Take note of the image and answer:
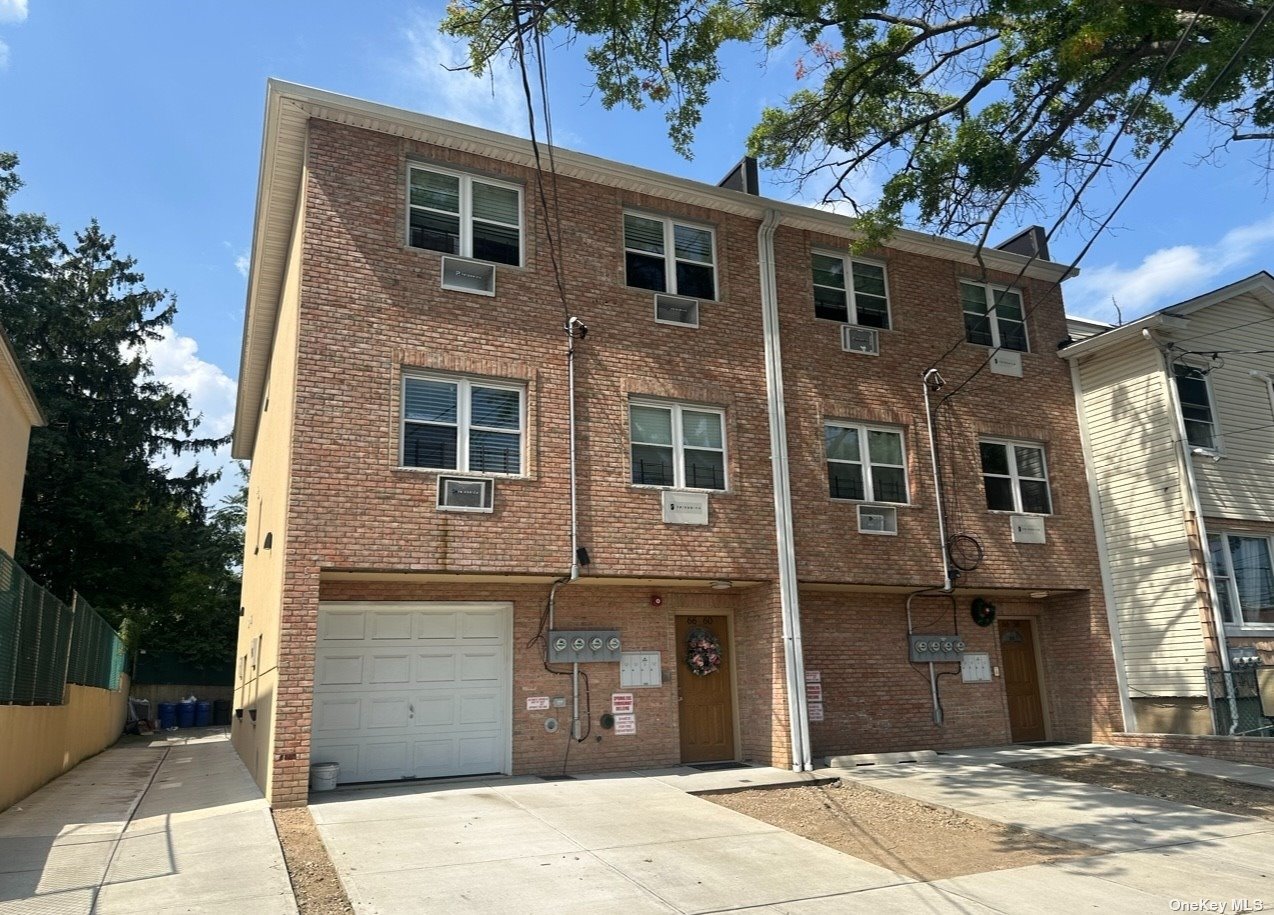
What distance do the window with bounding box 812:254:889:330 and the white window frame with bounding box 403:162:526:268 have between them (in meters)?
4.99

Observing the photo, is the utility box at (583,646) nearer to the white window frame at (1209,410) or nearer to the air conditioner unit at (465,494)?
the air conditioner unit at (465,494)

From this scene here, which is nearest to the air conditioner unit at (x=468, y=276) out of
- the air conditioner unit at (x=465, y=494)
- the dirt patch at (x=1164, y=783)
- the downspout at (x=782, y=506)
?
the air conditioner unit at (x=465, y=494)

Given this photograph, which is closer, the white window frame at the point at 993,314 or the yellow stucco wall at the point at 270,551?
the yellow stucco wall at the point at 270,551

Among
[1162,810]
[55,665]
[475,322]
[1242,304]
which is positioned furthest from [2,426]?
[1242,304]

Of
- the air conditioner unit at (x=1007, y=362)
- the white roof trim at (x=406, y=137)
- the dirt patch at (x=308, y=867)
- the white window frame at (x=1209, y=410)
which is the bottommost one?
the dirt patch at (x=308, y=867)

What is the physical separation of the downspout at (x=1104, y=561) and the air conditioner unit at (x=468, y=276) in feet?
35.7

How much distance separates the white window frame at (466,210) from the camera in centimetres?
1227

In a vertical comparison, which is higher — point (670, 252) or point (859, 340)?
point (670, 252)

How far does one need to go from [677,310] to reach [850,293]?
3.46m

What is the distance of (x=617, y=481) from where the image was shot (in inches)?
489

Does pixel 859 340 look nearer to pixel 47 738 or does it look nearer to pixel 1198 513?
pixel 1198 513

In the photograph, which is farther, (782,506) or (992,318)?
(992,318)

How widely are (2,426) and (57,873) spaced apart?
10628mm

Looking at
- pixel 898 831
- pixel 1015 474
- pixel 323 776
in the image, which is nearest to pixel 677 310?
pixel 1015 474
